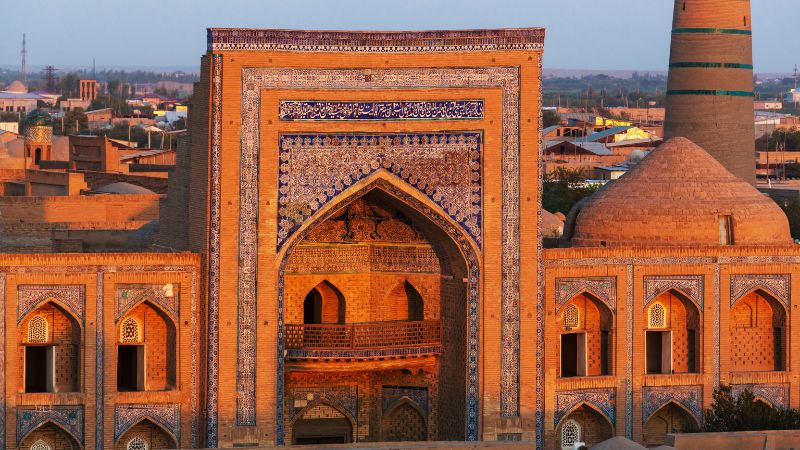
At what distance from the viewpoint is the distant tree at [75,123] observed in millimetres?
80938

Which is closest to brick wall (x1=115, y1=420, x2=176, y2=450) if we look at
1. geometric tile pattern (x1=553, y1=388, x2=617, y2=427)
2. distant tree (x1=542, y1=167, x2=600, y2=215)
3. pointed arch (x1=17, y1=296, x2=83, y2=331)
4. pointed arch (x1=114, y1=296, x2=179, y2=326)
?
pointed arch (x1=114, y1=296, x2=179, y2=326)

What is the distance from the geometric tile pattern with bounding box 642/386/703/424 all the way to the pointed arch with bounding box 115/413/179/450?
182 inches

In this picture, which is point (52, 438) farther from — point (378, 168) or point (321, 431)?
point (378, 168)

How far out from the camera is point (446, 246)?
19.6 metres

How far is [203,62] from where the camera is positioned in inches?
738

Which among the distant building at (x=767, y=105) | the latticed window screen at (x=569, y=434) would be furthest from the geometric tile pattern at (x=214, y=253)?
the distant building at (x=767, y=105)

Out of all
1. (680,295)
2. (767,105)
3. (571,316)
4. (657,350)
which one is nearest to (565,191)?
(657,350)

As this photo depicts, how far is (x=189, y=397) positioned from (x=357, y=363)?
1.81 metres

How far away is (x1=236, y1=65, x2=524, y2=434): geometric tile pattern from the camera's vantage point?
18.6 metres

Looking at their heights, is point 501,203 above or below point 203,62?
below

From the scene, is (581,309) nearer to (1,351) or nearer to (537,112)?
(537,112)

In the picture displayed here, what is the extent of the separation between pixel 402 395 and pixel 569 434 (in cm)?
168

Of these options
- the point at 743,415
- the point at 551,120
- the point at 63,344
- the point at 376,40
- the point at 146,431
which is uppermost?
the point at 551,120

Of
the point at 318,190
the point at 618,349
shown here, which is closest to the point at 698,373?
the point at 618,349
